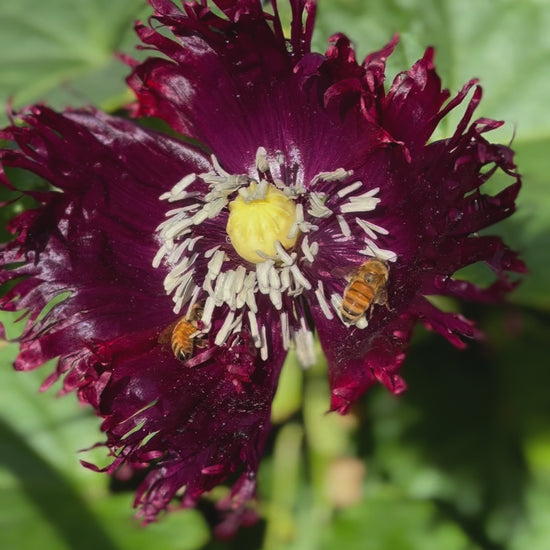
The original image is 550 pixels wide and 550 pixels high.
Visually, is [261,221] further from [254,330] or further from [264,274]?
[254,330]

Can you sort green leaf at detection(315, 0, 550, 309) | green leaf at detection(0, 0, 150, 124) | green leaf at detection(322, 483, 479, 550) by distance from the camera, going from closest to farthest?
green leaf at detection(315, 0, 550, 309)
green leaf at detection(322, 483, 479, 550)
green leaf at detection(0, 0, 150, 124)

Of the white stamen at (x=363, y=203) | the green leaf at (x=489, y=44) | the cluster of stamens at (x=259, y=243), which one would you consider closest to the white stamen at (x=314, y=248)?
the cluster of stamens at (x=259, y=243)

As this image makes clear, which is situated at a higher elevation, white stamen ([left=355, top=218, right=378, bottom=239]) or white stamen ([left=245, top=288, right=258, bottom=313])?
white stamen ([left=355, top=218, right=378, bottom=239])

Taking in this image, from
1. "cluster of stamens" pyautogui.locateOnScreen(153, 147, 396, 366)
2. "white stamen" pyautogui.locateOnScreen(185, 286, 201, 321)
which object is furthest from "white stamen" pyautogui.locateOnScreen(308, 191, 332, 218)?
"white stamen" pyautogui.locateOnScreen(185, 286, 201, 321)

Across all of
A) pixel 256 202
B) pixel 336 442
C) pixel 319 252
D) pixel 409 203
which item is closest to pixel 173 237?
pixel 256 202

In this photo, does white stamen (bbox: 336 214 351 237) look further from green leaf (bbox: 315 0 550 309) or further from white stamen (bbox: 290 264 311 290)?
green leaf (bbox: 315 0 550 309)

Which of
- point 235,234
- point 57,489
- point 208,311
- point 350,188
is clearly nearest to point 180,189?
point 235,234
